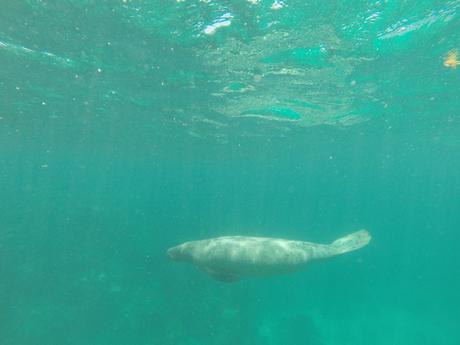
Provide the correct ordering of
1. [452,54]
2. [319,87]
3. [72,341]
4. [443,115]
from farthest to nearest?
[443,115] → [319,87] → [452,54] → [72,341]

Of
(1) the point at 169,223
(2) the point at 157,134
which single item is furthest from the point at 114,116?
(1) the point at 169,223

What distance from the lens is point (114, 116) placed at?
28.6 m

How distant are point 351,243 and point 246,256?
16.3 ft

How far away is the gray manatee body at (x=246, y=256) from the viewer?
27.6ft

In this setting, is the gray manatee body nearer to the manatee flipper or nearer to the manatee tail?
the manatee flipper

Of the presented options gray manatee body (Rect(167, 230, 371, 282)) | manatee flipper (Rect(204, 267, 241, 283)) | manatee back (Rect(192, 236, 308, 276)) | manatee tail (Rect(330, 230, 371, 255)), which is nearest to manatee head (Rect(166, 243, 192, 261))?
gray manatee body (Rect(167, 230, 371, 282))

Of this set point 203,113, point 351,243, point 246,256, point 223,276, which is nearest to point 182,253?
point 223,276

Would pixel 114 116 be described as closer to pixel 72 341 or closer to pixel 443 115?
pixel 72 341

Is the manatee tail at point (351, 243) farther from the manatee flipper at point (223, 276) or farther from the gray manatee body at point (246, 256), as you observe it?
the manatee flipper at point (223, 276)

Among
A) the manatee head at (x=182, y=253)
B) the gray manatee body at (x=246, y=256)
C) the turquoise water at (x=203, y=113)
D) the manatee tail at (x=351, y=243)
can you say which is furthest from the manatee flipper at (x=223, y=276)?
the turquoise water at (x=203, y=113)

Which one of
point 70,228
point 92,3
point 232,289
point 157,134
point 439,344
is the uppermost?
point 92,3

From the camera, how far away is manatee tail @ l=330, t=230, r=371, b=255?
34.6ft

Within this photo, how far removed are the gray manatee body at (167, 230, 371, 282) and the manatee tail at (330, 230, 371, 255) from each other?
34.9 inches

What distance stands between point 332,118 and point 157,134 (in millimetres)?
19919
